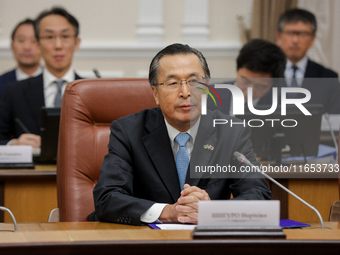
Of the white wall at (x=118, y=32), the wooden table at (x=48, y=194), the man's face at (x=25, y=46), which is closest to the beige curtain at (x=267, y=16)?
the white wall at (x=118, y=32)

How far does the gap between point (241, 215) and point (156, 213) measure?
0.42 metres

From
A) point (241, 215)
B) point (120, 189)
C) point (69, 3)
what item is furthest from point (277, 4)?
point (241, 215)

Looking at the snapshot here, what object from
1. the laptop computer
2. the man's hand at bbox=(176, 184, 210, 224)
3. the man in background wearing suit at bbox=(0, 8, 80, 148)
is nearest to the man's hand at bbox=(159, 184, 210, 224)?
the man's hand at bbox=(176, 184, 210, 224)

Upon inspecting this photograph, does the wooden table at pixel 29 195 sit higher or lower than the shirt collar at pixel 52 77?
lower

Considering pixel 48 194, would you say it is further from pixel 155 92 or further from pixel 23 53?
pixel 23 53

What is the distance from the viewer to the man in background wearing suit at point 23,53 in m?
4.34

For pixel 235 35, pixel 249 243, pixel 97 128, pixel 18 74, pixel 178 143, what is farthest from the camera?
pixel 235 35

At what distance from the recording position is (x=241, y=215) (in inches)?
41.4

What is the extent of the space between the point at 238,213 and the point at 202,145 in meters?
0.65

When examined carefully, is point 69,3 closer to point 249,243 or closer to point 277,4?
point 277,4

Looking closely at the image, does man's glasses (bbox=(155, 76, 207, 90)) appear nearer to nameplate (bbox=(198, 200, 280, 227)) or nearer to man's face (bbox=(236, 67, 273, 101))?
nameplate (bbox=(198, 200, 280, 227))

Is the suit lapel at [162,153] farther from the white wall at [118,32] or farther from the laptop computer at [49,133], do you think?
the white wall at [118,32]

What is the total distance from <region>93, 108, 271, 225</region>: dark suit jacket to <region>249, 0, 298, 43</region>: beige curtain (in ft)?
9.85

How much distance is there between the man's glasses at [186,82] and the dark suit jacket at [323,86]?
2067 mm
